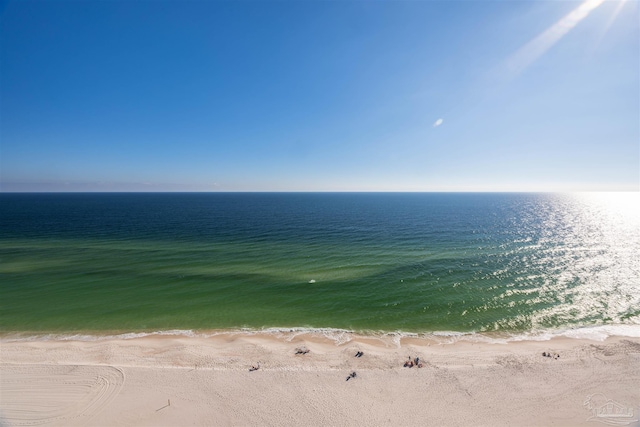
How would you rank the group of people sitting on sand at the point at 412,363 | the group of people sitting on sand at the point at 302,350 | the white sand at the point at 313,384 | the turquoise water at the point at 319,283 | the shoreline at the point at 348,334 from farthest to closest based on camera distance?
the turquoise water at the point at 319,283 → the shoreline at the point at 348,334 → the group of people sitting on sand at the point at 302,350 → the group of people sitting on sand at the point at 412,363 → the white sand at the point at 313,384

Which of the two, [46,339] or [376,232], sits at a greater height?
[376,232]

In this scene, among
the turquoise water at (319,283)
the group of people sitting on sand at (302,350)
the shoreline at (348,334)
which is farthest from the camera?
the turquoise water at (319,283)

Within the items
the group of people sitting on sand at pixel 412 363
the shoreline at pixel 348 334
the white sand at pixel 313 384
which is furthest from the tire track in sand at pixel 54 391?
the group of people sitting on sand at pixel 412 363

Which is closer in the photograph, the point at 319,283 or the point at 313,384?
the point at 313,384

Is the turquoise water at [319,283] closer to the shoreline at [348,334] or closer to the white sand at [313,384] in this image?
the shoreline at [348,334]

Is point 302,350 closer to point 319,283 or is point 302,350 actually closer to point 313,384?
point 313,384

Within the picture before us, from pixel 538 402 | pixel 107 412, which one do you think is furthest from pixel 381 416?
pixel 107 412

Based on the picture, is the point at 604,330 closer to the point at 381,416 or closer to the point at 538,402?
the point at 538,402

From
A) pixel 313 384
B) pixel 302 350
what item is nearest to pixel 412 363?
pixel 313 384

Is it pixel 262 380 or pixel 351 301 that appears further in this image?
pixel 351 301
